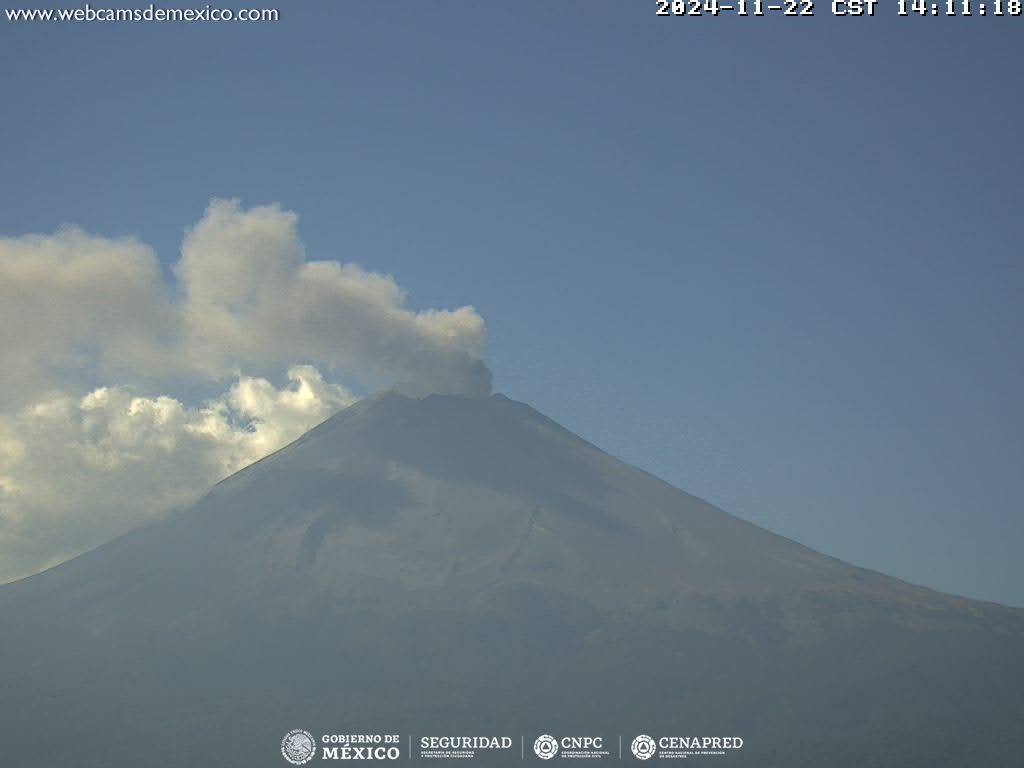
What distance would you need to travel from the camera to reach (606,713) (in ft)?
607

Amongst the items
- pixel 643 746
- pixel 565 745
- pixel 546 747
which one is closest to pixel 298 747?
pixel 546 747

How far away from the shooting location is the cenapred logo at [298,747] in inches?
6373

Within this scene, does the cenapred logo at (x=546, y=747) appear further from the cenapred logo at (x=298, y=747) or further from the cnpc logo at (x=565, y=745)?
the cenapred logo at (x=298, y=747)

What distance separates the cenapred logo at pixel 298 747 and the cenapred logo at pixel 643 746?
41.0m

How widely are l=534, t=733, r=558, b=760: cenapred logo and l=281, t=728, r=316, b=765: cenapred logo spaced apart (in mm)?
28329

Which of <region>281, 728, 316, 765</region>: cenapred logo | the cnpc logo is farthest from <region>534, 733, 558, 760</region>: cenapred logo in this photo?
<region>281, 728, 316, 765</region>: cenapred logo

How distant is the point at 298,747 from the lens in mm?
164625

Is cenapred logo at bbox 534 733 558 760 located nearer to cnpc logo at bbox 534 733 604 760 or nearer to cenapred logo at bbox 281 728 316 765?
cnpc logo at bbox 534 733 604 760

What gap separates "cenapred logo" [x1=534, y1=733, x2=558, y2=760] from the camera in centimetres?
16650

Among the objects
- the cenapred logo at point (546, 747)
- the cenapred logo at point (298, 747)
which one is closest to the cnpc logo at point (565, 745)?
the cenapred logo at point (546, 747)

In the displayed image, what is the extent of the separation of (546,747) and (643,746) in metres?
15.3

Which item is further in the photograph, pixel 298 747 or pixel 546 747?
pixel 546 747

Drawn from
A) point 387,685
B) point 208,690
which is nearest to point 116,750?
point 208,690

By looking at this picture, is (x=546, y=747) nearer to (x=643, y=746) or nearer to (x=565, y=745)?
(x=565, y=745)
